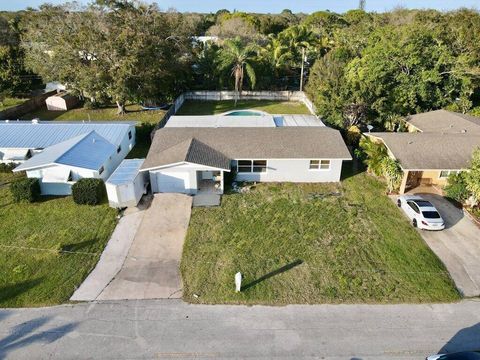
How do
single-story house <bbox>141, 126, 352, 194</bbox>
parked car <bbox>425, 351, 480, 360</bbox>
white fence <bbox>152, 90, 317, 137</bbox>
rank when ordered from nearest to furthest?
parked car <bbox>425, 351, 480, 360</bbox> → single-story house <bbox>141, 126, 352, 194</bbox> → white fence <bbox>152, 90, 317, 137</bbox>

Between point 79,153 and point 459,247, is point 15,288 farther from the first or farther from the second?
point 459,247

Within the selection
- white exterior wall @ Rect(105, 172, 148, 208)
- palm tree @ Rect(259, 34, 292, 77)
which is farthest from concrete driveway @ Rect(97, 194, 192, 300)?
palm tree @ Rect(259, 34, 292, 77)

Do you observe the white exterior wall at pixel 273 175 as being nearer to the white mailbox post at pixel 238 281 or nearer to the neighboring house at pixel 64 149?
the neighboring house at pixel 64 149

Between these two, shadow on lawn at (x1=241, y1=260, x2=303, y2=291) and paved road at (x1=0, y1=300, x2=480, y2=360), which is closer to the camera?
paved road at (x1=0, y1=300, x2=480, y2=360)

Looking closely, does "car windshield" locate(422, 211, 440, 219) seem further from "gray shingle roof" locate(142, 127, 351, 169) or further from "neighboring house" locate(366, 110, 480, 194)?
"gray shingle roof" locate(142, 127, 351, 169)

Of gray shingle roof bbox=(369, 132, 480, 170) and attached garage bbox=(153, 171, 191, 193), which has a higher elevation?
gray shingle roof bbox=(369, 132, 480, 170)

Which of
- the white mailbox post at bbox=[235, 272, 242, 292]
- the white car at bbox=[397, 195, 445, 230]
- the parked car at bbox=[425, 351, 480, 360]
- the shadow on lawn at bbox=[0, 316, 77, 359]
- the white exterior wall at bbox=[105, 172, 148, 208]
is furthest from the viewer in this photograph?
the white exterior wall at bbox=[105, 172, 148, 208]

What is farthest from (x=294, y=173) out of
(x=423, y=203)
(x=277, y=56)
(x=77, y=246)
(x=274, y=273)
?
(x=277, y=56)

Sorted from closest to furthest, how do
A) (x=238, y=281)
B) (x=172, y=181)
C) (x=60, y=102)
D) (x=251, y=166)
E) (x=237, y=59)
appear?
(x=238, y=281) → (x=172, y=181) → (x=251, y=166) → (x=60, y=102) → (x=237, y=59)
